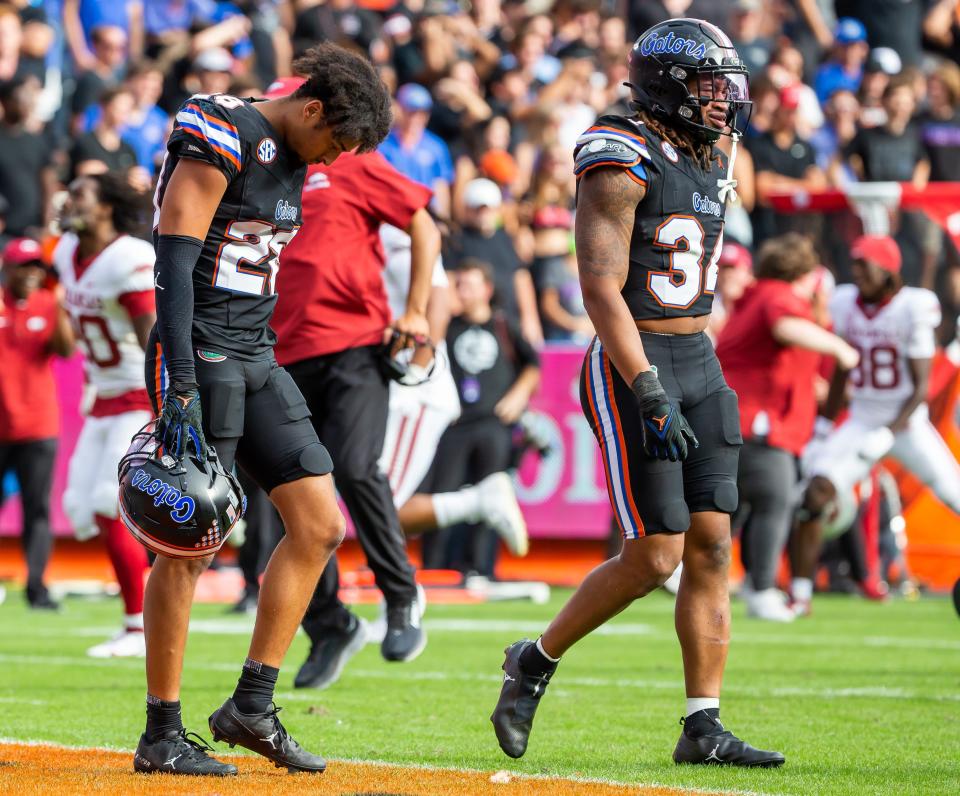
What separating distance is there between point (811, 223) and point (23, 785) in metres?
10.2

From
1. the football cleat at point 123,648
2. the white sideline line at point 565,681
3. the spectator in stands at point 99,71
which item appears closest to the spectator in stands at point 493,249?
the spectator in stands at point 99,71

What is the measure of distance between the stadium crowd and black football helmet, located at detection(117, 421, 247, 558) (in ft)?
24.5

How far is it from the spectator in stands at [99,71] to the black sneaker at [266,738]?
1061 centimetres

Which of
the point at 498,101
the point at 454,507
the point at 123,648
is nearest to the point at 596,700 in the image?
the point at 123,648

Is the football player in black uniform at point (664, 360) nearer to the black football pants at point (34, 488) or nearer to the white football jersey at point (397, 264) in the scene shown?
the white football jersey at point (397, 264)

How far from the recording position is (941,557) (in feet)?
43.1

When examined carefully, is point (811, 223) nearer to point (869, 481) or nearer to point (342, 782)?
point (869, 481)

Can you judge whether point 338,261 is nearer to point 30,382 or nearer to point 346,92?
point 346,92

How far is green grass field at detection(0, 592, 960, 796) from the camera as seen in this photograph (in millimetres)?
5043

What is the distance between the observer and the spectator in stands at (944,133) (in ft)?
49.4

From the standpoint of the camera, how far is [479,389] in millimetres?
12414

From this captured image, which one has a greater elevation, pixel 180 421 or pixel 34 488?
pixel 180 421

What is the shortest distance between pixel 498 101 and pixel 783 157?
2.74 metres

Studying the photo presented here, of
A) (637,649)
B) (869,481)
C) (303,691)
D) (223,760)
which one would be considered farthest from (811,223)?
(223,760)
